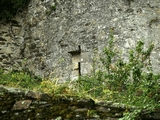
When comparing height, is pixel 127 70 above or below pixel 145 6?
below

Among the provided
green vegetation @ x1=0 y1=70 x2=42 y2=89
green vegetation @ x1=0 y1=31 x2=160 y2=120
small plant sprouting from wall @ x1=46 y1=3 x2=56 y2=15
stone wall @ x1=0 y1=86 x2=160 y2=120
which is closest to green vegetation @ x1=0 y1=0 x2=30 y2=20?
small plant sprouting from wall @ x1=46 y1=3 x2=56 y2=15

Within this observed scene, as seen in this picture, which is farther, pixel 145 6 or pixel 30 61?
pixel 30 61

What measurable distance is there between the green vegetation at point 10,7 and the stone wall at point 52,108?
270 inches

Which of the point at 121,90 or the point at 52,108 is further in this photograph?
the point at 121,90

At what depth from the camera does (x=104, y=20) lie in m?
8.51

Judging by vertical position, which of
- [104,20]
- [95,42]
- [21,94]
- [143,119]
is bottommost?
[143,119]

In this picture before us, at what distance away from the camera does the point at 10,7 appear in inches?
404

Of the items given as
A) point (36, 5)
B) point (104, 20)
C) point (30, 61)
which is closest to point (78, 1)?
point (104, 20)

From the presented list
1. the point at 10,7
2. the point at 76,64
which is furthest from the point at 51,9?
the point at 76,64

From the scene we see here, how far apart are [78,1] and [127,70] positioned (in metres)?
3.50

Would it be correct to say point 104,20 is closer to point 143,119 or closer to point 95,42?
point 95,42

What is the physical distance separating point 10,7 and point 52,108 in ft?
23.9

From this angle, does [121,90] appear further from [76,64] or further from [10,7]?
[10,7]

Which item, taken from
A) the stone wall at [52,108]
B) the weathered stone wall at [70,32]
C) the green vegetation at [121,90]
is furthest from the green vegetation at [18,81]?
the weathered stone wall at [70,32]
